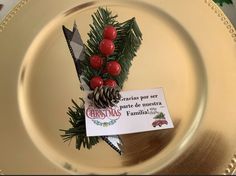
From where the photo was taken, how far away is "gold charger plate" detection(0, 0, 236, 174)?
50cm

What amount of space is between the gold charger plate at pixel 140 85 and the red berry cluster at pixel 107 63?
0.09 ft

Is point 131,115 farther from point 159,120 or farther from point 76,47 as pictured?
point 76,47

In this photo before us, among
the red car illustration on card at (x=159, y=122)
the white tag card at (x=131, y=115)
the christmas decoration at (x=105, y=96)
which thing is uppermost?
the christmas decoration at (x=105, y=96)

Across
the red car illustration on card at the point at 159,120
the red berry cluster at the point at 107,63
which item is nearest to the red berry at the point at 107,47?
the red berry cluster at the point at 107,63

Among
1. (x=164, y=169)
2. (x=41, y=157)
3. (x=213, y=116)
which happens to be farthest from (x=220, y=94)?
(x=41, y=157)

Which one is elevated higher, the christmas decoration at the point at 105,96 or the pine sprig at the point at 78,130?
the christmas decoration at the point at 105,96

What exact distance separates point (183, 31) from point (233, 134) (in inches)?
7.5

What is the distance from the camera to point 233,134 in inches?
20.7

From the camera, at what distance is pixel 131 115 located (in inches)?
21.5

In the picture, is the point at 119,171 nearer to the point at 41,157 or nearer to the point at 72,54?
the point at 41,157

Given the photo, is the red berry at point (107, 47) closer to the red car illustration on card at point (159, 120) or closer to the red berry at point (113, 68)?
the red berry at point (113, 68)

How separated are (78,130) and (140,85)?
12 cm

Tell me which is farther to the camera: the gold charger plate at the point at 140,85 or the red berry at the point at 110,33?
the red berry at the point at 110,33

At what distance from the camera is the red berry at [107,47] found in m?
0.59
